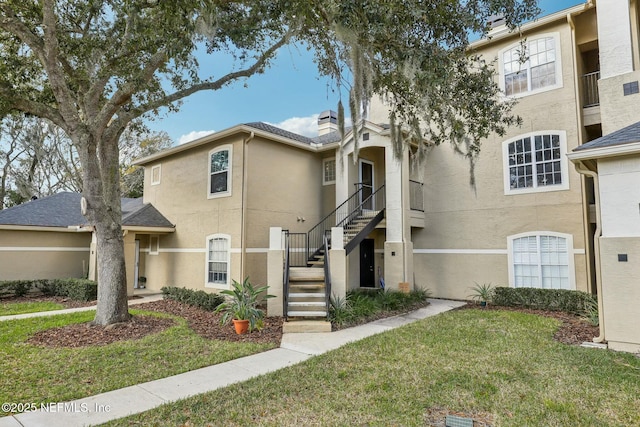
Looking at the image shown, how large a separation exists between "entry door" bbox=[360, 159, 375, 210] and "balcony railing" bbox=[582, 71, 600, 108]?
6765 mm

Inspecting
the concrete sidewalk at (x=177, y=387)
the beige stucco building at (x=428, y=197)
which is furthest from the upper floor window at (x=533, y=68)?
the concrete sidewalk at (x=177, y=387)

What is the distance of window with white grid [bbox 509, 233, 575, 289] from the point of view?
32.4ft

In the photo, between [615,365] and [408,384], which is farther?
[615,365]

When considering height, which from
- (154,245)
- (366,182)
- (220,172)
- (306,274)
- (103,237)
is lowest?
(306,274)

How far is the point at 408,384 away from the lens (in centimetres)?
469

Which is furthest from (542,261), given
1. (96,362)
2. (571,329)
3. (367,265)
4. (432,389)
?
(96,362)

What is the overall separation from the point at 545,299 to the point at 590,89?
6275 millimetres

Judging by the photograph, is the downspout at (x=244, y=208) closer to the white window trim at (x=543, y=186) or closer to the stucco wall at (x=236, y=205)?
the stucco wall at (x=236, y=205)

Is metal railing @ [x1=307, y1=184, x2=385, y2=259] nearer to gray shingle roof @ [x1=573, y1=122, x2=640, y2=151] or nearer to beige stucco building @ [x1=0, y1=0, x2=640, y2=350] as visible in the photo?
beige stucco building @ [x1=0, y1=0, x2=640, y2=350]

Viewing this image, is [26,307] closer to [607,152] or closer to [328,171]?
[328,171]

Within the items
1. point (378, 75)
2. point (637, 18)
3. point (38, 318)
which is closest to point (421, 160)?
point (378, 75)

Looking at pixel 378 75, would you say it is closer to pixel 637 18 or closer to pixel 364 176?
pixel 364 176

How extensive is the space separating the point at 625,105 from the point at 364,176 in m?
7.57

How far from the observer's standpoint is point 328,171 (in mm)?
13766
